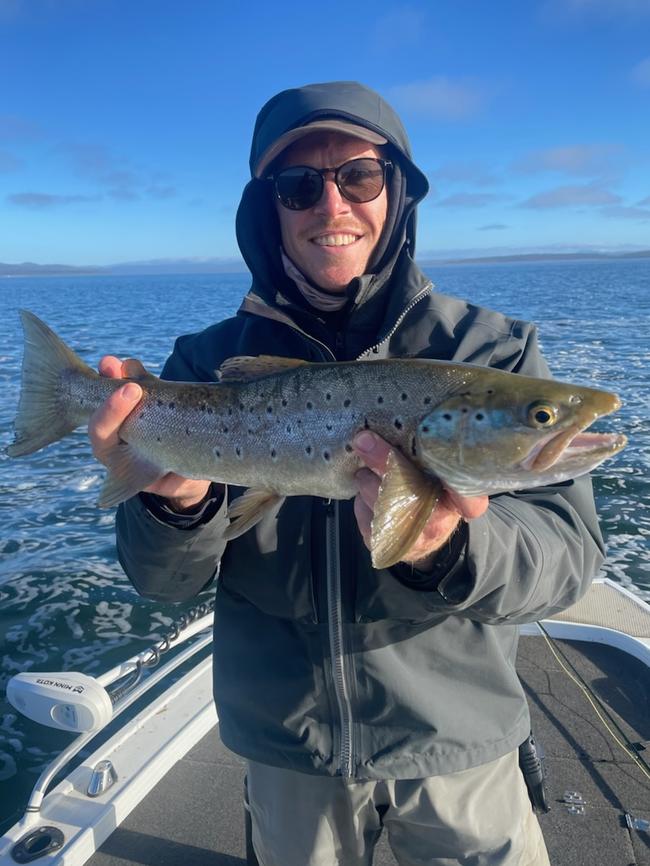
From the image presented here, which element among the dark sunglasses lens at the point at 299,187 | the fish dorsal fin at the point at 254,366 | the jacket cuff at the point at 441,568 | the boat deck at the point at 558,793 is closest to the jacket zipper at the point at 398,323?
the fish dorsal fin at the point at 254,366

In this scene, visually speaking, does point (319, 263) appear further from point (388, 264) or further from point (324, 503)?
point (324, 503)

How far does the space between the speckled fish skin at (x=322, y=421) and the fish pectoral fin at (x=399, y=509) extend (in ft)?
0.46

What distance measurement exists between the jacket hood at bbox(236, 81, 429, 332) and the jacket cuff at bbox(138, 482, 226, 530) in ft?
4.06

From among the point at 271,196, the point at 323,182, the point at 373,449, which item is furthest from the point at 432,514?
the point at 271,196

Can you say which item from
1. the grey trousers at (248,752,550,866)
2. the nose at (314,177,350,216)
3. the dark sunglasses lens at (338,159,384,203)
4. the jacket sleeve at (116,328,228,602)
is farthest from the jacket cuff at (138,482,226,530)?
the dark sunglasses lens at (338,159,384,203)

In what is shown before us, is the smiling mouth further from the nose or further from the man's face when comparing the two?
the nose

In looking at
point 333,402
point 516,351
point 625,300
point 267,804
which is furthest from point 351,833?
point 625,300

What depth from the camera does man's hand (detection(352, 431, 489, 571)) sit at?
2756 mm

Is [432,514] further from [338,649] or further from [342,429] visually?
[338,649]

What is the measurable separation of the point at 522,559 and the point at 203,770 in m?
3.37

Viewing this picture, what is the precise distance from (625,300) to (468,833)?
6084 cm

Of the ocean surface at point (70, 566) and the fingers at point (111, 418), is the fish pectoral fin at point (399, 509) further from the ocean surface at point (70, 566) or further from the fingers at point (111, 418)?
the ocean surface at point (70, 566)

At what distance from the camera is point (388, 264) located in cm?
400

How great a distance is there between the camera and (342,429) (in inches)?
125
